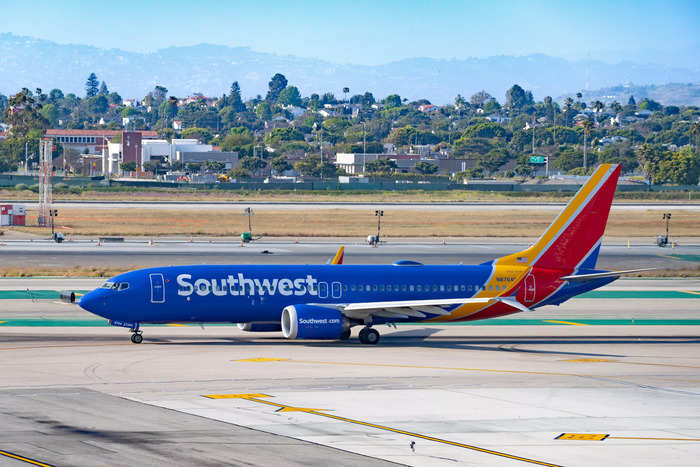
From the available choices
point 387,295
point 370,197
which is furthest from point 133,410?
point 370,197

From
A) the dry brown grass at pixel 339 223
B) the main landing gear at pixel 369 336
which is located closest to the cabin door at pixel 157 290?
the main landing gear at pixel 369 336

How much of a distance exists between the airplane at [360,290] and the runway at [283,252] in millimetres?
30249

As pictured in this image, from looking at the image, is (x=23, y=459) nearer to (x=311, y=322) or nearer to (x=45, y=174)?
(x=311, y=322)

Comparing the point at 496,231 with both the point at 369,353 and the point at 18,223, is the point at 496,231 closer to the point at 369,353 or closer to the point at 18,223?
the point at 18,223

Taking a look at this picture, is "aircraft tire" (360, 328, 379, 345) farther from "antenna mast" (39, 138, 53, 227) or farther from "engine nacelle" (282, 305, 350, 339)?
"antenna mast" (39, 138, 53, 227)

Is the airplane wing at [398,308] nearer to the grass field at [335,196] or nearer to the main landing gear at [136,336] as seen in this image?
the main landing gear at [136,336]

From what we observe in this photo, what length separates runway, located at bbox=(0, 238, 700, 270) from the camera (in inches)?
3113

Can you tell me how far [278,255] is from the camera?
275 feet

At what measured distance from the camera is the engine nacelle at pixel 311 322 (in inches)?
1721

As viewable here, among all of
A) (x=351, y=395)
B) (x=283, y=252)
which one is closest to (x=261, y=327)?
(x=351, y=395)

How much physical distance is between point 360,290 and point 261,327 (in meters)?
5.30

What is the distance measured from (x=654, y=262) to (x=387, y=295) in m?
46.0

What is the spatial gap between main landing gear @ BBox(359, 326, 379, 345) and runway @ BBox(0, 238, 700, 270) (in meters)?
31.7

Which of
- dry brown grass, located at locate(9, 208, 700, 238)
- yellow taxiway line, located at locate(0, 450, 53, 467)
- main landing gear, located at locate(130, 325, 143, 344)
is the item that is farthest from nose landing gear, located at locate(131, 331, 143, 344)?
dry brown grass, located at locate(9, 208, 700, 238)
